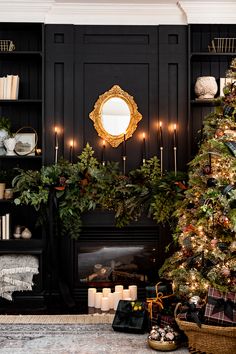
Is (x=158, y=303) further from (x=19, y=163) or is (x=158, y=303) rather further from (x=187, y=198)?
(x=19, y=163)

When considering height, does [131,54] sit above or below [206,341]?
above

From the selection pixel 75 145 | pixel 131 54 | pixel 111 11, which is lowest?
pixel 75 145

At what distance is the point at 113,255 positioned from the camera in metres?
5.43

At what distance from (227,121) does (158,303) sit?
1453 mm

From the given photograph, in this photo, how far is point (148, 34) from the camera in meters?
5.44

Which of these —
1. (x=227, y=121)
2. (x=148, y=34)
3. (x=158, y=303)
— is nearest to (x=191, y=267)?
(x=158, y=303)

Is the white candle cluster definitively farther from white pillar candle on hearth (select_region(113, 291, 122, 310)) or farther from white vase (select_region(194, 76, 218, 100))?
white vase (select_region(194, 76, 218, 100))

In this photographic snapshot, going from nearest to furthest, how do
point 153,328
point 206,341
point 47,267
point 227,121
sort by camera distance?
point 206,341 → point 153,328 → point 227,121 → point 47,267

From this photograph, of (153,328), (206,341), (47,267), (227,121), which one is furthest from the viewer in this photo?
(47,267)

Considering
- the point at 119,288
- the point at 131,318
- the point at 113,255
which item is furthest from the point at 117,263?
the point at 131,318

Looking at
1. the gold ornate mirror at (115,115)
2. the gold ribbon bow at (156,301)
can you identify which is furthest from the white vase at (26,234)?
the gold ribbon bow at (156,301)

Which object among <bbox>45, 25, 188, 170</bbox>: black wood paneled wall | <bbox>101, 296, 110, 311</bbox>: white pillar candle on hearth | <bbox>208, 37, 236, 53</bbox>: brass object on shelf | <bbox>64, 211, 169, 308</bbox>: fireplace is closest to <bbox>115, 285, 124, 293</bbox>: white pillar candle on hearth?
<bbox>101, 296, 110, 311</bbox>: white pillar candle on hearth

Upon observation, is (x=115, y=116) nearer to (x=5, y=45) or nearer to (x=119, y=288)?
(x=5, y=45)

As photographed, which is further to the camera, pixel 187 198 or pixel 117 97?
pixel 117 97
